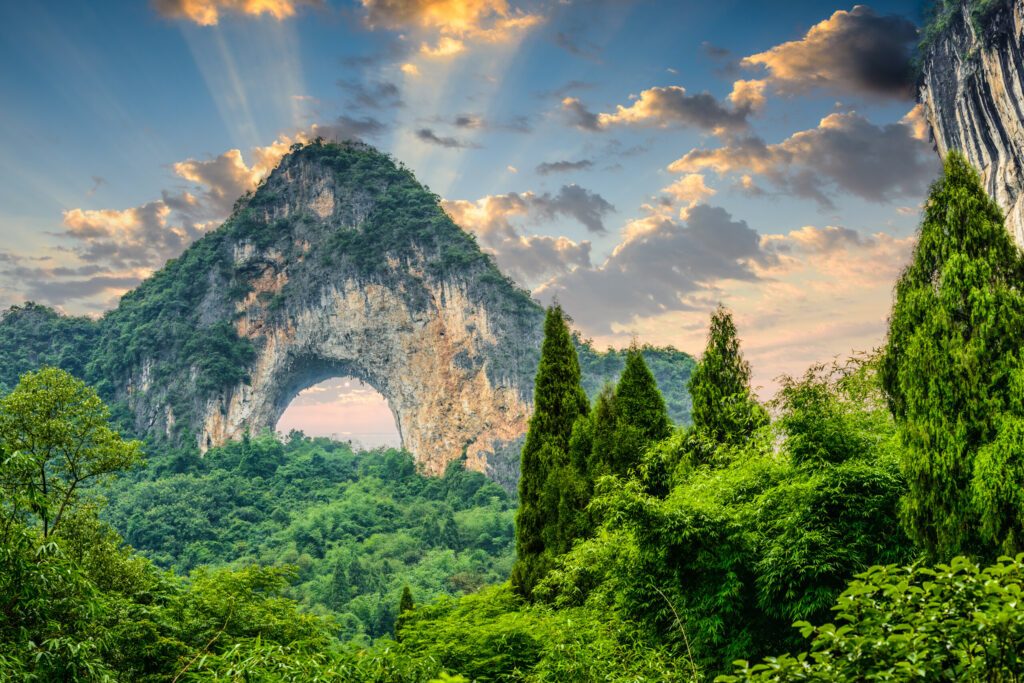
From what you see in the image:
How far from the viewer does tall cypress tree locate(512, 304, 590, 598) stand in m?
10.8

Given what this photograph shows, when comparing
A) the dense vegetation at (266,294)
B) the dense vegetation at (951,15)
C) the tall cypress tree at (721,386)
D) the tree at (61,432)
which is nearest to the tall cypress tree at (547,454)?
the tall cypress tree at (721,386)

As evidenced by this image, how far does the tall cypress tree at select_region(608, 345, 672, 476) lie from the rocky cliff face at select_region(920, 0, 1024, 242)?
55.3ft

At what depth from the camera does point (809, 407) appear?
6812mm

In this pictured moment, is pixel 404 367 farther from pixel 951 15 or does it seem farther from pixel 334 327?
pixel 951 15

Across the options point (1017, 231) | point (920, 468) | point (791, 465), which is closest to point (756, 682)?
point (920, 468)

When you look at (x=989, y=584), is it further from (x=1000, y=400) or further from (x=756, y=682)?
(x=1000, y=400)

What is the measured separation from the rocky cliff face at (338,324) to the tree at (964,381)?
48658 mm

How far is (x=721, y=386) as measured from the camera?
33.3 ft

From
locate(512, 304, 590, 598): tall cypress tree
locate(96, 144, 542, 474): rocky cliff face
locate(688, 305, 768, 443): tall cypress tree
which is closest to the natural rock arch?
locate(96, 144, 542, 474): rocky cliff face

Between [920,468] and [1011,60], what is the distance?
25.3 metres

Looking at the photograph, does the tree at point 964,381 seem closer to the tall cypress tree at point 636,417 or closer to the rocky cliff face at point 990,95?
the tall cypress tree at point 636,417

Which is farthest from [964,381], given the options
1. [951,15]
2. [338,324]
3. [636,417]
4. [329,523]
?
[338,324]

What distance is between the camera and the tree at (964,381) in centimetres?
479

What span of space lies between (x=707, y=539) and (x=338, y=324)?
5497 cm
